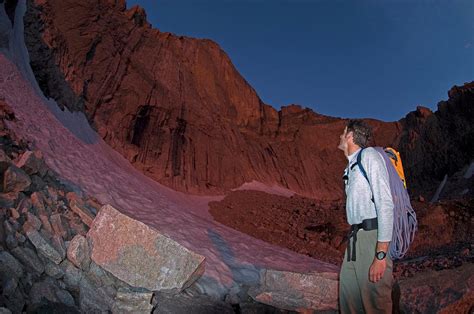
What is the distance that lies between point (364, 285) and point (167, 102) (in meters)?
17.1

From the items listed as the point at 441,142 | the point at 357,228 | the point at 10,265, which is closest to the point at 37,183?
the point at 10,265

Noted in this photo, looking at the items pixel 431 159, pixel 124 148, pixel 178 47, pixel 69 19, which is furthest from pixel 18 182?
pixel 431 159

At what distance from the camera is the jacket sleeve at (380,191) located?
2465 millimetres

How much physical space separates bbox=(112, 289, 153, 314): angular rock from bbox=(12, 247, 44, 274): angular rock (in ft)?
2.76

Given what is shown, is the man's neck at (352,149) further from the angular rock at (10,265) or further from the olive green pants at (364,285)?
the angular rock at (10,265)

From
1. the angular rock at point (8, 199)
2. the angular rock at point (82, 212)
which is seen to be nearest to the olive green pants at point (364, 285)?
the angular rock at point (8, 199)

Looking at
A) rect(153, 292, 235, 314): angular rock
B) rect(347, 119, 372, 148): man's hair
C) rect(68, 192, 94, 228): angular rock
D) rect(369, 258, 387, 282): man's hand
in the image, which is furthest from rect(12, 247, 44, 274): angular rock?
rect(347, 119, 372, 148): man's hair

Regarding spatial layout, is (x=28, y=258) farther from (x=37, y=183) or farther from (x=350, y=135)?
(x=350, y=135)

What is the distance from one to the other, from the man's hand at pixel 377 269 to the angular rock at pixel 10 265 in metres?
3.12

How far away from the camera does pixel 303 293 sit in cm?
541

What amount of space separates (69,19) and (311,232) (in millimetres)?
13042

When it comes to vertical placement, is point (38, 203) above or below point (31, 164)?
below

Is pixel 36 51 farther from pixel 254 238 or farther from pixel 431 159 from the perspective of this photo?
pixel 431 159

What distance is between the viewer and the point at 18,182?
183 inches
